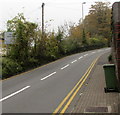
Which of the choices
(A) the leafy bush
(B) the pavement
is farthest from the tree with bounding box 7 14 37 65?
(B) the pavement

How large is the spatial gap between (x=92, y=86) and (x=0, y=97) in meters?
5.53

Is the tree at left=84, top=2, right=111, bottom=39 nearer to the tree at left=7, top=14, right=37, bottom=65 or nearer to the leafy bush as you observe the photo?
the tree at left=7, top=14, right=37, bottom=65

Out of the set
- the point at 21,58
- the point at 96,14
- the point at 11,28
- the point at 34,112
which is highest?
the point at 96,14

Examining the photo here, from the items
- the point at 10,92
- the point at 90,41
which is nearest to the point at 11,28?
the point at 10,92

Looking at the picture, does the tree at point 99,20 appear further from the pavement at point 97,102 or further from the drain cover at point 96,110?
the drain cover at point 96,110

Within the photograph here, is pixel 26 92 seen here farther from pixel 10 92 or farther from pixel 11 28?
pixel 11 28

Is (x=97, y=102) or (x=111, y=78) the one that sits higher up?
(x=111, y=78)

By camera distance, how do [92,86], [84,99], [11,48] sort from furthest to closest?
1. [11,48]
2. [92,86]
3. [84,99]

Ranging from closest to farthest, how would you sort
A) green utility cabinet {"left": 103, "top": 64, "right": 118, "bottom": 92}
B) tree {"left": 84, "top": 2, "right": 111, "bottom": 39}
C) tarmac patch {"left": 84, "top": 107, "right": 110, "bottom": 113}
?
1. tarmac patch {"left": 84, "top": 107, "right": 110, "bottom": 113}
2. green utility cabinet {"left": 103, "top": 64, "right": 118, "bottom": 92}
3. tree {"left": 84, "top": 2, "right": 111, "bottom": 39}

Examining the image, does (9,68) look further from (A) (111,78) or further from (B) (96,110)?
(B) (96,110)

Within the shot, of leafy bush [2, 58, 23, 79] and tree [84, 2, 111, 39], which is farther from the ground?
tree [84, 2, 111, 39]

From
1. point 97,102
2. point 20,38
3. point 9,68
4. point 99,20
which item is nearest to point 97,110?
point 97,102

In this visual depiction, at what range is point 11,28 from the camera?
81.6ft

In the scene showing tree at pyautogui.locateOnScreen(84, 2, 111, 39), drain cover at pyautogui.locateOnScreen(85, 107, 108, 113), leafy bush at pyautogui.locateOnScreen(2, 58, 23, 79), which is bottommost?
drain cover at pyautogui.locateOnScreen(85, 107, 108, 113)
